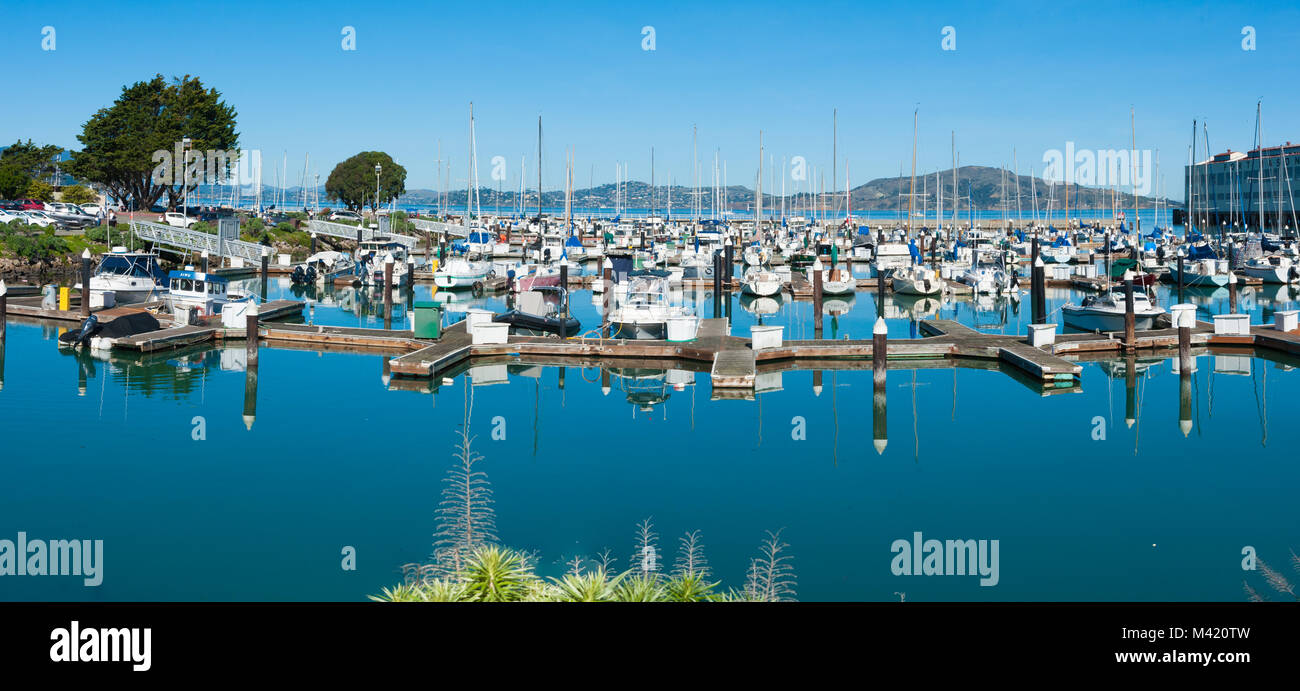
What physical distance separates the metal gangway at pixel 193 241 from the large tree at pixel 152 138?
704 inches

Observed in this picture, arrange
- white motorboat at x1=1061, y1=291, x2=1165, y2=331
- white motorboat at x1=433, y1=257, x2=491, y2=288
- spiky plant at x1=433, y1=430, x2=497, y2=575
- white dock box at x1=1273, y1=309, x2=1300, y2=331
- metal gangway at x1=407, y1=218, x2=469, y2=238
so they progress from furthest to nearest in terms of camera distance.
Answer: metal gangway at x1=407, y1=218, x2=469, y2=238 → white motorboat at x1=433, y1=257, x2=491, y2=288 → white motorboat at x1=1061, y1=291, x2=1165, y2=331 → white dock box at x1=1273, y1=309, x2=1300, y2=331 → spiky plant at x1=433, y1=430, x2=497, y2=575

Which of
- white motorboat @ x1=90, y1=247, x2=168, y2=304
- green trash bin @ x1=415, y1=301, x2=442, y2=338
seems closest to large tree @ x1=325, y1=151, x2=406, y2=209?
white motorboat @ x1=90, y1=247, x2=168, y2=304

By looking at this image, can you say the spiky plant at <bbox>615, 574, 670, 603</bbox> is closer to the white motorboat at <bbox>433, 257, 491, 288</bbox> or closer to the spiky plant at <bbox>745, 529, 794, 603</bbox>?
the spiky plant at <bbox>745, 529, 794, 603</bbox>

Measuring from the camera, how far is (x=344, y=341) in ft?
112

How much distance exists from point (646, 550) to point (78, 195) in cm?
9090

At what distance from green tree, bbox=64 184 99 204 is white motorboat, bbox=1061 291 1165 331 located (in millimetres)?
81185

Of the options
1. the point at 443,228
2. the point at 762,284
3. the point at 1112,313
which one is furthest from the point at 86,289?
the point at 443,228

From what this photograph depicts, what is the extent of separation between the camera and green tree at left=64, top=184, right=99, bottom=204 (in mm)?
89938

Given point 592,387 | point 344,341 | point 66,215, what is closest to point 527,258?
point 66,215

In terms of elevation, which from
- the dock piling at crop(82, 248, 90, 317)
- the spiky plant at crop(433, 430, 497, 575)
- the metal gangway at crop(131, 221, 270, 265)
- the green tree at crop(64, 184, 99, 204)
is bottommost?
the spiky plant at crop(433, 430, 497, 575)

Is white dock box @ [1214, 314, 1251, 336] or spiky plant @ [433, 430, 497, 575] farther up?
white dock box @ [1214, 314, 1251, 336]
